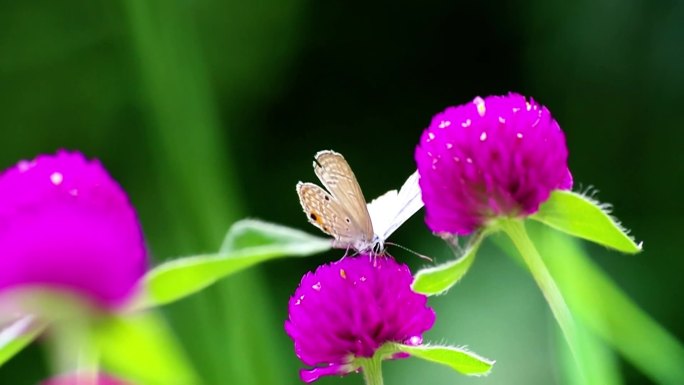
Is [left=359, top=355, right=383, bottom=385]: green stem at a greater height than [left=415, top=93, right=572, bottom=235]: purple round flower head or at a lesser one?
lesser

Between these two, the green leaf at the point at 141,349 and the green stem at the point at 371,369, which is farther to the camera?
the green stem at the point at 371,369

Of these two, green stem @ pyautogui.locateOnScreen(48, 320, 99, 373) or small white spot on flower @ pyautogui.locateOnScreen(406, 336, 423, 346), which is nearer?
green stem @ pyautogui.locateOnScreen(48, 320, 99, 373)

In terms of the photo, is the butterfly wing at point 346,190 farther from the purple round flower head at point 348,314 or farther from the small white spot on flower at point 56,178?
the small white spot on flower at point 56,178

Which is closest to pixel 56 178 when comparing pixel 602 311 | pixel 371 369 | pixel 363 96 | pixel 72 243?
pixel 72 243

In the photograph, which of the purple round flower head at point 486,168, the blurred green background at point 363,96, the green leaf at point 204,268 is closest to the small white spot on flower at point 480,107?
the purple round flower head at point 486,168

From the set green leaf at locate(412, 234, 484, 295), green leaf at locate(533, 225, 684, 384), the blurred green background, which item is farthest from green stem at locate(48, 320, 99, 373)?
the blurred green background

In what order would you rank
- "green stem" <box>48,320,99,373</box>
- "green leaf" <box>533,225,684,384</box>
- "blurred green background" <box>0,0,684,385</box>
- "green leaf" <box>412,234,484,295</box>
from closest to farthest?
"green stem" <box>48,320,99,373</box> → "green leaf" <box>412,234,484,295</box> → "green leaf" <box>533,225,684,384</box> → "blurred green background" <box>0,0,684,385</box>

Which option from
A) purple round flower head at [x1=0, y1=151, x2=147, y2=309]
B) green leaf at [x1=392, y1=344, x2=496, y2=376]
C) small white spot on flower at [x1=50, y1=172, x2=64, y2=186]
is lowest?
green leaf at [x1=392, y1=344, x2=496, y2=376]

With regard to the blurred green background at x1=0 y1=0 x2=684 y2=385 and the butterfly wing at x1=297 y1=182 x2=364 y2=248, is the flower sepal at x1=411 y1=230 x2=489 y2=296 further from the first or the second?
the blurred green background at x1=0 y1=0 x2=684 y2=385

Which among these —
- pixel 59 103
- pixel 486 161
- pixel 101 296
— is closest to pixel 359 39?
pixel 59 103
